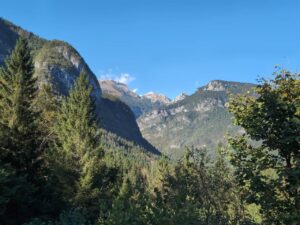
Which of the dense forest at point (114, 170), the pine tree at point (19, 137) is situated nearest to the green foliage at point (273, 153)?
the dense forest at point (114, 170)

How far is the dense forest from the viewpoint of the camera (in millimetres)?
11836

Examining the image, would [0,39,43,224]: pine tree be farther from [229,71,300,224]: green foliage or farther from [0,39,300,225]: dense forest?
[229,71,300,224]: green foliage

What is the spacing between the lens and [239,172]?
40.6ft

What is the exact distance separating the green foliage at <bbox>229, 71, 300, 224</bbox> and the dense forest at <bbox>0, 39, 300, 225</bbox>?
31mm

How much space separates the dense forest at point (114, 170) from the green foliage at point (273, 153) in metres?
0.03

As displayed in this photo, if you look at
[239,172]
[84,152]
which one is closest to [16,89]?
[84,152]

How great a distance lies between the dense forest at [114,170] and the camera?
466 inches

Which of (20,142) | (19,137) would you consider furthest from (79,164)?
(19,137)

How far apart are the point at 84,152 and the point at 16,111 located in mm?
7522

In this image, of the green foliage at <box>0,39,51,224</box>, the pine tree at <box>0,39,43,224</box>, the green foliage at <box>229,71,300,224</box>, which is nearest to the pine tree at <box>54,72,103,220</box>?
the green foliage at <box>0,39,51,224</box>

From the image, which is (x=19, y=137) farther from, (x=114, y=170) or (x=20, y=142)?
(x=114, y=170)

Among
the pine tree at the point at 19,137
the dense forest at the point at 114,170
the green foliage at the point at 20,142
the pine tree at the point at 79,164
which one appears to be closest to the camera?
the dense forest at the point at 114,170

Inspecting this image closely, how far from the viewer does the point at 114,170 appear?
44938 millimetres

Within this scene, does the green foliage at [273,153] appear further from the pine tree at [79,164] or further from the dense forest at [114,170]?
the pine tree at [79,164]
